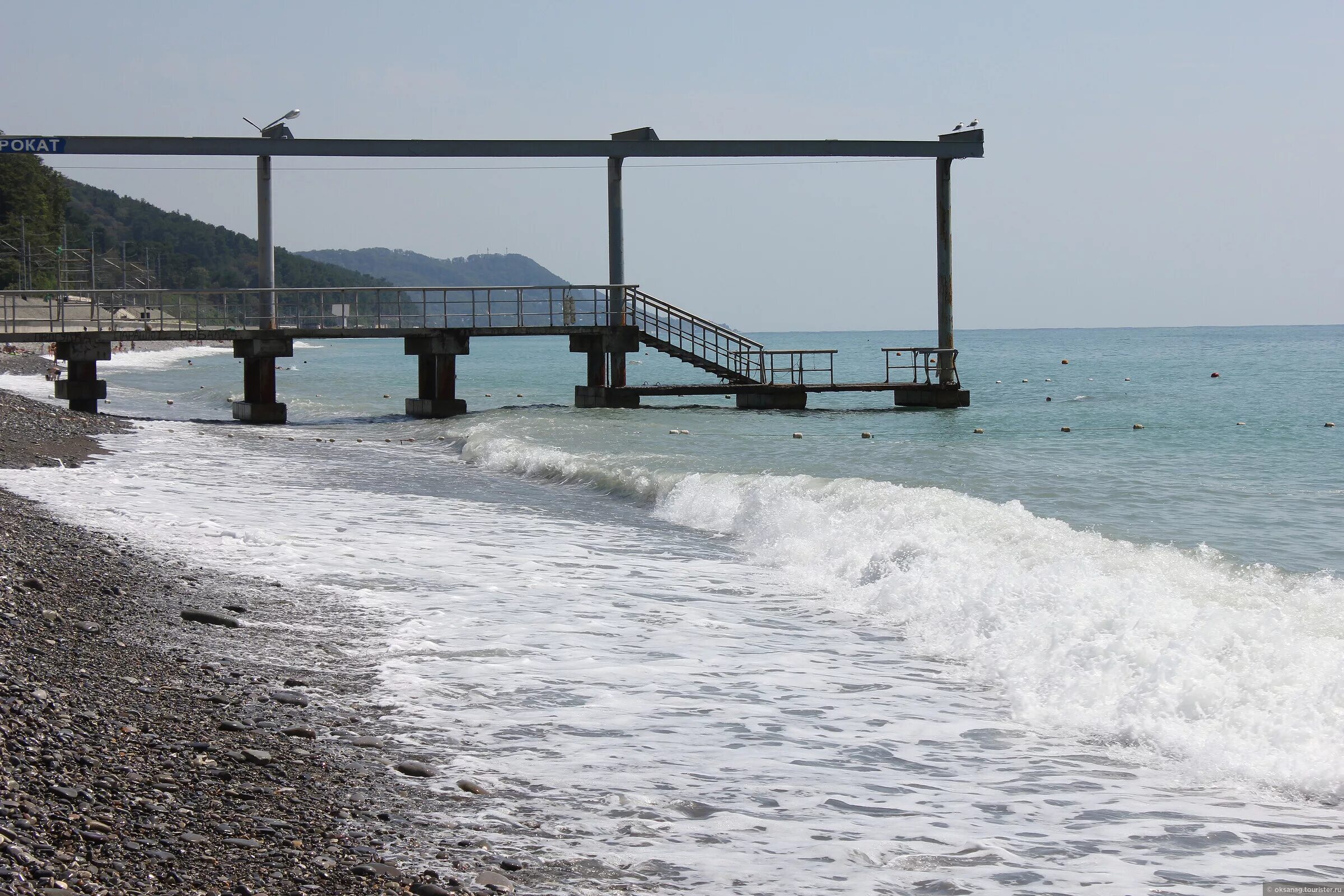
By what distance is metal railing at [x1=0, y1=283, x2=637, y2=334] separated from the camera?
32750 millimetres

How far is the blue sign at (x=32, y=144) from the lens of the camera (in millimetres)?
31000

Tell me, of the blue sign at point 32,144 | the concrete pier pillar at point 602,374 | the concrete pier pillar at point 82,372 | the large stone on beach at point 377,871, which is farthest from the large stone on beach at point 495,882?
the concrete pier pillar at point 602,374

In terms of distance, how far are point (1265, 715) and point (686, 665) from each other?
11.9 ft

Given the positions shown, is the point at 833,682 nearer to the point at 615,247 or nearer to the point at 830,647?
the point at 830,647

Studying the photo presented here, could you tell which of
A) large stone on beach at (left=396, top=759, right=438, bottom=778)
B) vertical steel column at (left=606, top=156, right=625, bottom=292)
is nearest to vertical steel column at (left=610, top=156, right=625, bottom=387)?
vertical steel column at (left=606, top=156, right=625, bottom=292)

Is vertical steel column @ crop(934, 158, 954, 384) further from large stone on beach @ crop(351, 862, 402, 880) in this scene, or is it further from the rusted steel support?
large stone on beach @ crop(351, 862, 402, 880)

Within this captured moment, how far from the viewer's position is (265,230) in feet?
106

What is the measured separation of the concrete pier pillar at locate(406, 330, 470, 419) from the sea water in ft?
37.0

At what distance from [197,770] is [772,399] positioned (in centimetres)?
3297

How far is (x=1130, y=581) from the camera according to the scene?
34.7 ft

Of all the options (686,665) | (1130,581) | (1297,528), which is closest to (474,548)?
(686,665)

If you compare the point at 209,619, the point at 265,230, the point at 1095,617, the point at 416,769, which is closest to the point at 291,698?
the point at 416,769

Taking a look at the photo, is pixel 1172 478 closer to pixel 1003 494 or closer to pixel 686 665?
Result: pixel 1003 494

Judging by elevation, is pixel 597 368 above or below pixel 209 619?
above
